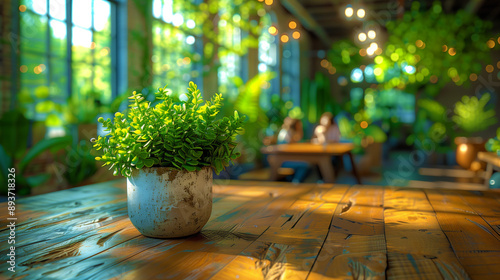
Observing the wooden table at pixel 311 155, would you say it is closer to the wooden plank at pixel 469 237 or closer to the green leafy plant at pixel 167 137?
the wooden plank at pixel 469 237

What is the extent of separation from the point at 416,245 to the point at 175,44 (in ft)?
18.1

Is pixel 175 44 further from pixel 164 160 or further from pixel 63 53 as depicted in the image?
pixel 164 160

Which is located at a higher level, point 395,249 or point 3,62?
point 3,62

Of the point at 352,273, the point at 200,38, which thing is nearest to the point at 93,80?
the point at 200,38

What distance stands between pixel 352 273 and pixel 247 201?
63 cm

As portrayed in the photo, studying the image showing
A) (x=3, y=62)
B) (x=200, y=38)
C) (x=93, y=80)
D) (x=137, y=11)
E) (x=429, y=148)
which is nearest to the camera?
(x=3, y=62)

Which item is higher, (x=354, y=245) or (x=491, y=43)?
A: (x=491, y=43)

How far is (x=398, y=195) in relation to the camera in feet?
4.37

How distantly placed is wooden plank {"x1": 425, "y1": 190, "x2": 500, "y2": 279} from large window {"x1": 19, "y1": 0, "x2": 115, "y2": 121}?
394 cm

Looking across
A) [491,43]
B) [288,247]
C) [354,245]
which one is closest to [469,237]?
[354,245]

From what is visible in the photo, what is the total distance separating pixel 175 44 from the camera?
5887 mm

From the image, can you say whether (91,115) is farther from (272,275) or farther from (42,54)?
(272,275)

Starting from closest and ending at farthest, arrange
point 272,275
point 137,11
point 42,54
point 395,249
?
point 272,275, point 395,249, point 42,54, point 137,11

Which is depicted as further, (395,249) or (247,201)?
(247,201)
